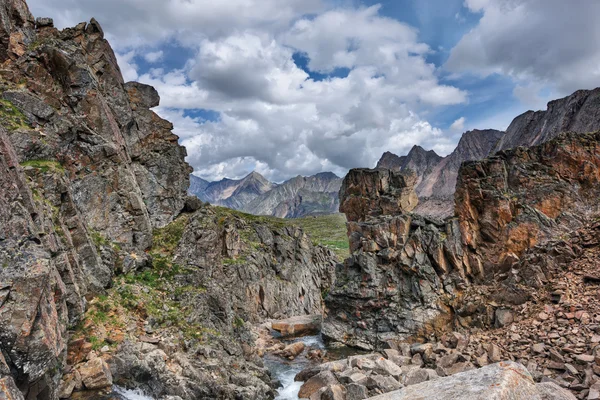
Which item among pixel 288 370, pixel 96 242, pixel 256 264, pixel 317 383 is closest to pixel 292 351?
pixel 288 370

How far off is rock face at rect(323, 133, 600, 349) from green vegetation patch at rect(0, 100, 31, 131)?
143 feet

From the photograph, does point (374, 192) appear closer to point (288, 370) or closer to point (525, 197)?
point (525, 197)

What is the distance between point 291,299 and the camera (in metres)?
79.2

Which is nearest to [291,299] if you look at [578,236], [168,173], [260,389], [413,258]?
[413,258]

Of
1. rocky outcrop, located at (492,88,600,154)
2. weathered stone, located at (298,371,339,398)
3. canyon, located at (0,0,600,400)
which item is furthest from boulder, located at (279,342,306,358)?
rocky outcrop, located at (492,88,600,154)

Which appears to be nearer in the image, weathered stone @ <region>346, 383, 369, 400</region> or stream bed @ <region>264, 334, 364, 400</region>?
weathered stone @ <region>346, 383, 369, 400</region>

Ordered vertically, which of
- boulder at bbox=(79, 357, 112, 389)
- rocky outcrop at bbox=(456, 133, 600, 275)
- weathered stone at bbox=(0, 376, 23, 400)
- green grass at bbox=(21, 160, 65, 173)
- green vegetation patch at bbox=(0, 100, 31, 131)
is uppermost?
green vegetation patch at bbox=(0, 100, 31, 131)

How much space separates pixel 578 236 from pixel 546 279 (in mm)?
6596

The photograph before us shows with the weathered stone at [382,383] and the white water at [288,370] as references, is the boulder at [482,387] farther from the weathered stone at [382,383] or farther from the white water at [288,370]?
the white water at [288,370]

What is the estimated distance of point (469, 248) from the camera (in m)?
48.3

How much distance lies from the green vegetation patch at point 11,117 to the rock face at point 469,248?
43.5 m

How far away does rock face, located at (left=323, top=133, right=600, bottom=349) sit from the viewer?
42531mm

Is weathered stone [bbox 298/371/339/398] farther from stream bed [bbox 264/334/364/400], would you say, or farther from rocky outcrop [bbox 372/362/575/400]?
rocky outcrop [bbox 372/362/575/400]

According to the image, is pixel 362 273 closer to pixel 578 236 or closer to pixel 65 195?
pixel 578 236
